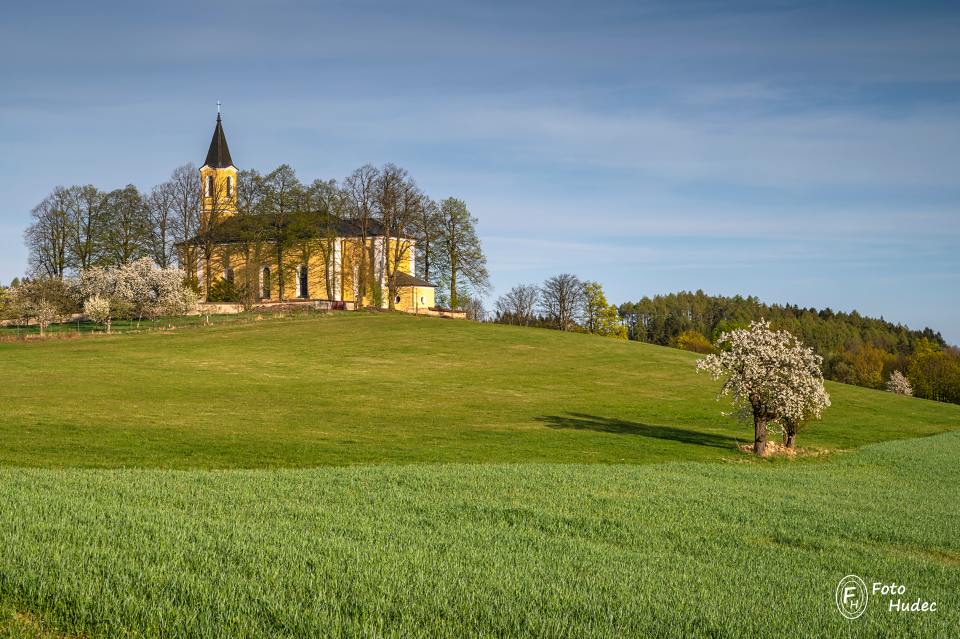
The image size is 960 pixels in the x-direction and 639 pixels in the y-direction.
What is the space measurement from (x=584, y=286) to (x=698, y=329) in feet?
168

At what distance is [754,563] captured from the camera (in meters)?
8.88

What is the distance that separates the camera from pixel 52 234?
8469 centimetres

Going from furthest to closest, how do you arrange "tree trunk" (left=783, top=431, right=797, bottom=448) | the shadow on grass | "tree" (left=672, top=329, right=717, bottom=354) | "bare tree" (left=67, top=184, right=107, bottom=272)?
"tree" (left=672, top=329, right=717, bottom=354) → "bare tree" (left=67, top=184, right=107, bottom=272) → the shadow on grass → "tree trunk" (left=783, top=431, right=797, bottom=448)

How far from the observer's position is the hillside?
2280 centimetres

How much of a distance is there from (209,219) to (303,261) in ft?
37.9

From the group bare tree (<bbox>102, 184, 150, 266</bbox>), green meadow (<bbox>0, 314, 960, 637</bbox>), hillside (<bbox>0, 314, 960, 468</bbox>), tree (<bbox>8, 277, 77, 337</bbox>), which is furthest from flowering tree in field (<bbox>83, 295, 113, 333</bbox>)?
green meadow (<bbox>0, 314, 960, 637</bbox>)

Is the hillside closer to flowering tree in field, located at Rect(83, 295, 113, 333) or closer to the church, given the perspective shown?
flowering tree in field, located at Rect(83, 295, 113, 333)

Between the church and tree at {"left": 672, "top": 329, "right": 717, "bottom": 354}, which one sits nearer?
the church

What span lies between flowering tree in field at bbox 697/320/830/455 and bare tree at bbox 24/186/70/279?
78969mm

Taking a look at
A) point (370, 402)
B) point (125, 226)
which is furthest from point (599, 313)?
point (370, 402)

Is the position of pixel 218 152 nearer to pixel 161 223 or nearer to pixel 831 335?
pixel 161 223

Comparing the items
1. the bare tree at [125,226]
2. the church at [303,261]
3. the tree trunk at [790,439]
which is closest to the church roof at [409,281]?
the church at [303,261]

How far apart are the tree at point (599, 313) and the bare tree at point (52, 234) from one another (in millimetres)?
71999

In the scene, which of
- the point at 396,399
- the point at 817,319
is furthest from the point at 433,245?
the point at 817,319
